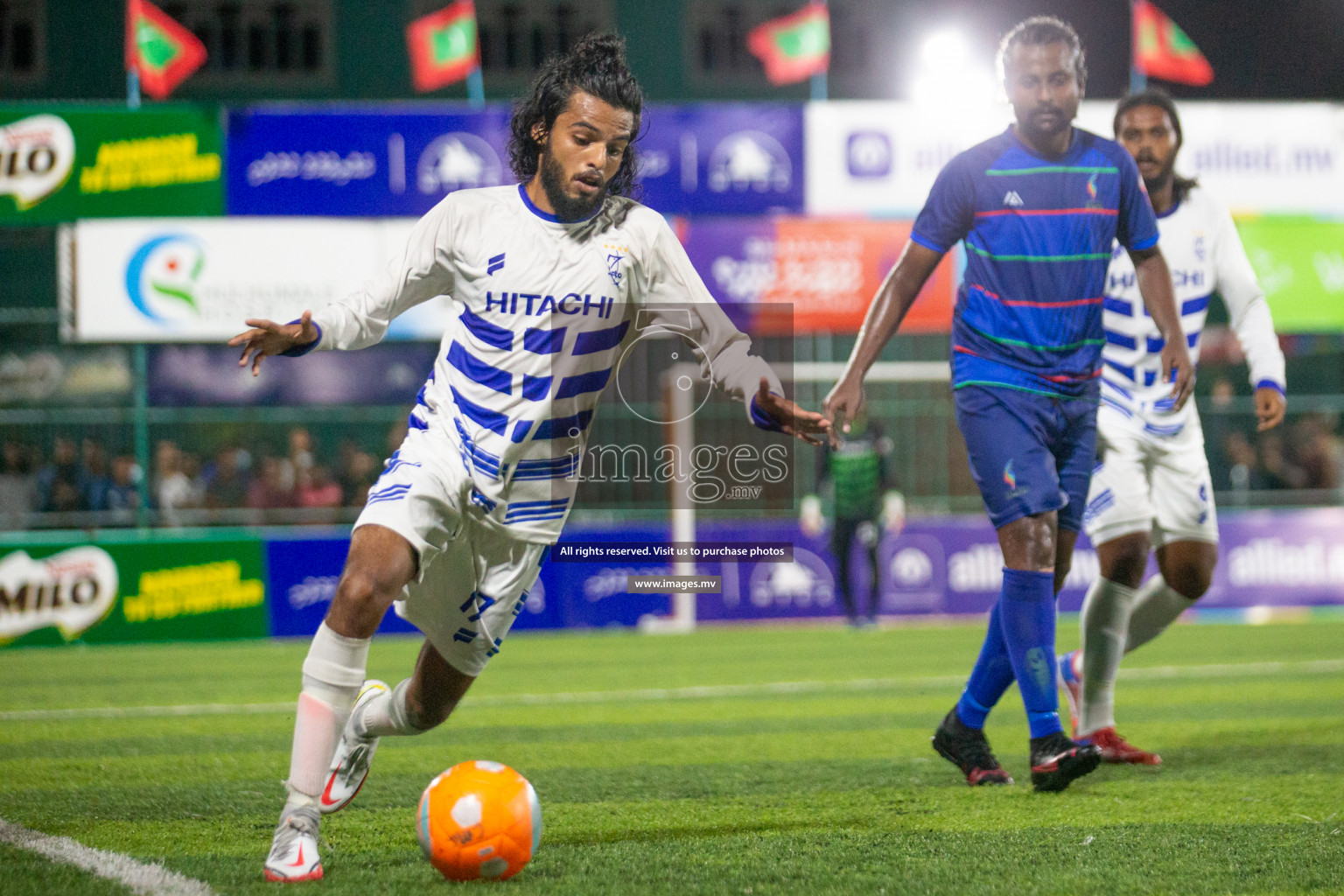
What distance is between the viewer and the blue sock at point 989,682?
5031 mm

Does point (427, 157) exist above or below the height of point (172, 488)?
above

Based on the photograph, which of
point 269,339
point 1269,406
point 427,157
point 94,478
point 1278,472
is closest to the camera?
point 269,339

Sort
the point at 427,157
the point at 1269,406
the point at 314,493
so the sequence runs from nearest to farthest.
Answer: the point at 1269,406, the point at 314,493, the point at 427,157

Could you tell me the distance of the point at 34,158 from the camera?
14.5 metres

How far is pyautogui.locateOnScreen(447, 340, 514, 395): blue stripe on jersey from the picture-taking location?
394 cm

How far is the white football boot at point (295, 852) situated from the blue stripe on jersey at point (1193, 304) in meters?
4.16

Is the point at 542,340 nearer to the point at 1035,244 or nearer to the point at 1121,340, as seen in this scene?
the point at 1035,244

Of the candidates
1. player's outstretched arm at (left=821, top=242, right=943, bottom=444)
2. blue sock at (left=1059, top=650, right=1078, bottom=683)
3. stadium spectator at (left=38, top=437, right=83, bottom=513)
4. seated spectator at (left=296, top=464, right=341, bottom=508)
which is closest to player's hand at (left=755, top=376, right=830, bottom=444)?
player's outstretched arm at (left=821, top=242, right=943, bottom=444)

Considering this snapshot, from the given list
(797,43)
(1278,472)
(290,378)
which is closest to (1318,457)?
(1278,472)

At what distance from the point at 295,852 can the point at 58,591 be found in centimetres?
1114

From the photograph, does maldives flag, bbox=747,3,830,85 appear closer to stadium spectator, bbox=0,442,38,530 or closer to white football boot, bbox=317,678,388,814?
stadium spectator, bbox=0,442,38,530

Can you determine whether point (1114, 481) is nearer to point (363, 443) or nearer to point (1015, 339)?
point (1015, 339)

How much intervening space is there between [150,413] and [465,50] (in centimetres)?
557

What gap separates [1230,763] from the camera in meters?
5.40
